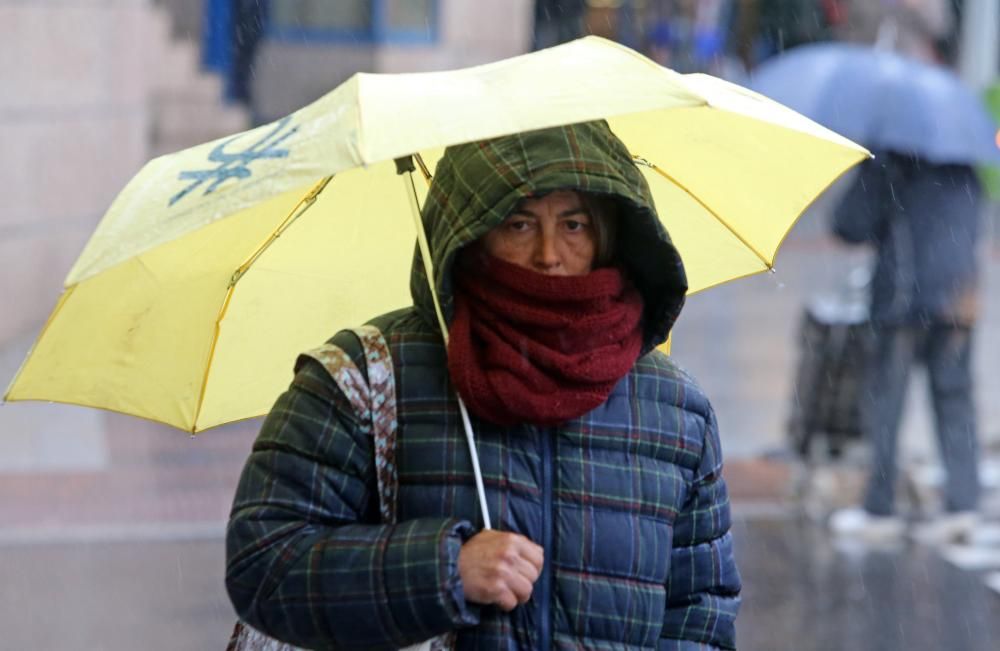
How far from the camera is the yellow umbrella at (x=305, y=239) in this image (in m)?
2.65

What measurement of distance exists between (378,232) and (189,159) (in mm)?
605

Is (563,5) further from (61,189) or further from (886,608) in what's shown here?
(886,608)

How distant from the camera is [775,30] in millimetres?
29234

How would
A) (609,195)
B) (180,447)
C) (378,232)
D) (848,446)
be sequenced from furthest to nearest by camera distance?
(180,447), (848,446), (378,232), (609,195)

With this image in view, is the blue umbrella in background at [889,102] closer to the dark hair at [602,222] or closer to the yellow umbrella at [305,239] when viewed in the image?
the yellow umbrella at [305,239]

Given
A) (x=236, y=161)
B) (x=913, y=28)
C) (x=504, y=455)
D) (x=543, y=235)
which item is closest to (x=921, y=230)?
(x=913, y=28)

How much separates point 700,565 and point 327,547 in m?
0.67

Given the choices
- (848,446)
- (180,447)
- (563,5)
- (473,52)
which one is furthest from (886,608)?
(563,5)

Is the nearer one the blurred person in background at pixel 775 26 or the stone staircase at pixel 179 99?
the stone staircase at pixel 179 99

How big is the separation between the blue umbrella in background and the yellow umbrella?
169 inches

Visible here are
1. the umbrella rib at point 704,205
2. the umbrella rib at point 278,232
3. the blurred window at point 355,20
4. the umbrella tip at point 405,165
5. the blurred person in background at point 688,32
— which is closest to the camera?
the umbrella tip at point 405,165

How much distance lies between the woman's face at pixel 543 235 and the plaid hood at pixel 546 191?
69 mm

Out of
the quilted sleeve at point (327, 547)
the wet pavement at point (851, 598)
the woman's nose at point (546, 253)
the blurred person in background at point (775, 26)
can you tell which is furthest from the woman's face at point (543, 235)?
the blurred person in background at point (775, 26)

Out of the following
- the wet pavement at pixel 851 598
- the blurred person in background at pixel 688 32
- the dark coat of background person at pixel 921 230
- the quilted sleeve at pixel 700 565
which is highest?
the quilted sleeve at pixel 700 565
